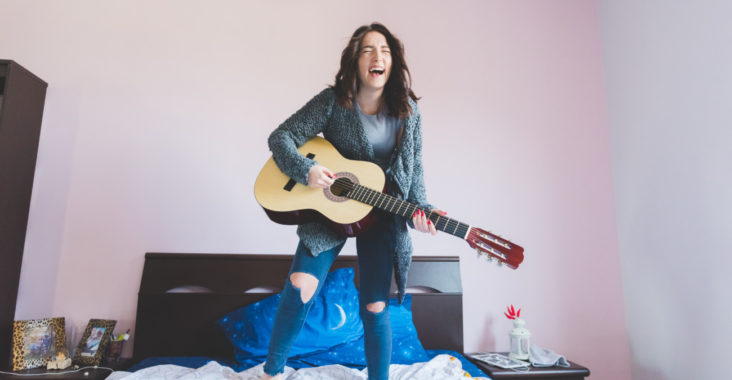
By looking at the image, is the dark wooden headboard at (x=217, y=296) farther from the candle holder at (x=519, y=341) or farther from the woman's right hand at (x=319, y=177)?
the woman's right hand at (x=319, y=177)

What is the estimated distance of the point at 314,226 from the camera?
1288mm

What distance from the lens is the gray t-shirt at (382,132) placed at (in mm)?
1380

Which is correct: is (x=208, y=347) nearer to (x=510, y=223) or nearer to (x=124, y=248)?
(x=124, y=248)

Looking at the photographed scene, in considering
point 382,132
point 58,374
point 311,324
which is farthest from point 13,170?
point 382,132

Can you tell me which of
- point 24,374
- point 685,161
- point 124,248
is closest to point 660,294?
point 685,161

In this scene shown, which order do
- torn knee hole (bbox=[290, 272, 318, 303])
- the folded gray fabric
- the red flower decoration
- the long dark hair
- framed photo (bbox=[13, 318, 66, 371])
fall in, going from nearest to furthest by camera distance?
torn knee hole (bbox=[290, 272, 318, 303])
the long dark hair
framed photo (bbox=[13, 318, 66, 371])
the folded gray fabric
the red flower decoration

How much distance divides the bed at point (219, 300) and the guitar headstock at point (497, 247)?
2.40 ft

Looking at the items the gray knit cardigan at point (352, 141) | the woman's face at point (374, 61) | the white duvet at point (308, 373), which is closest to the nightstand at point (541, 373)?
the white duvet at point (308, 373)

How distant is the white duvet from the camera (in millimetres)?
1485

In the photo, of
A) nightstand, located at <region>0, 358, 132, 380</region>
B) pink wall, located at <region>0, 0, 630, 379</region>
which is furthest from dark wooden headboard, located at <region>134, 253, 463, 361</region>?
nightstand, located at <region>0, 358, 132, 380</region>

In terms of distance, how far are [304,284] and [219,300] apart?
37.7 inches

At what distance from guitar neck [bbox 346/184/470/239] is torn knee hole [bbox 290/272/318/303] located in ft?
0.90

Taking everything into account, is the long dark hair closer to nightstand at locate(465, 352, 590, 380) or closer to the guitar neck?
the guitar neck

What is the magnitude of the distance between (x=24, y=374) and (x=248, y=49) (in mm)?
1794
